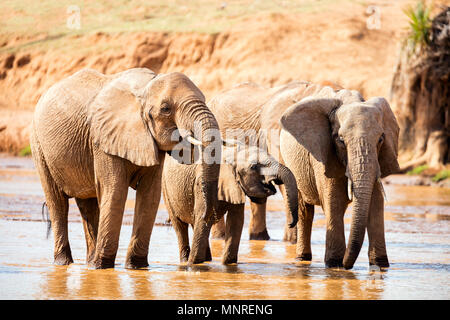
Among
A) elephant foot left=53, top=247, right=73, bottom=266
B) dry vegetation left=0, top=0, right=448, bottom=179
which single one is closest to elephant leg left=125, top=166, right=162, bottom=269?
elephant foot left=53, top=247, right=73, bottom=266

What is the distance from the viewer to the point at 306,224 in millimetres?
10391

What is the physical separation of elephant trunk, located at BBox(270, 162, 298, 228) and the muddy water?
2.11 feet

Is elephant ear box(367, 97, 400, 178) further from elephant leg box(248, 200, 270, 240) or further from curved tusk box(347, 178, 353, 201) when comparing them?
elephant leg box(248, 200, 270, 240)

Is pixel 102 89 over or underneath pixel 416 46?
underneath

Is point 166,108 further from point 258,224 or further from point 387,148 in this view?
point 258,224

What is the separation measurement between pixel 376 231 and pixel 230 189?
156 centimetres

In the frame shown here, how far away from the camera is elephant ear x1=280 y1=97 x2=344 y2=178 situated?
9.08m

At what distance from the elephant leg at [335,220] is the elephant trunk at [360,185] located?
0.62 meters

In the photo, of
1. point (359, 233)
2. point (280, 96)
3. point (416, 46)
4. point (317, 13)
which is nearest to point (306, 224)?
point (359, 233)

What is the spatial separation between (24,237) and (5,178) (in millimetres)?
11301

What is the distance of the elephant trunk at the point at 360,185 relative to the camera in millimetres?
8469

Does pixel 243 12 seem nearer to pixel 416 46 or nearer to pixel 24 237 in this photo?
pixel 416 46

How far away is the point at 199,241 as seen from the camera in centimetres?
905

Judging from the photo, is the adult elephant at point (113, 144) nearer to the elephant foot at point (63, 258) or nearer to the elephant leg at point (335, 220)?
the elephant foot at point (63, 258)
